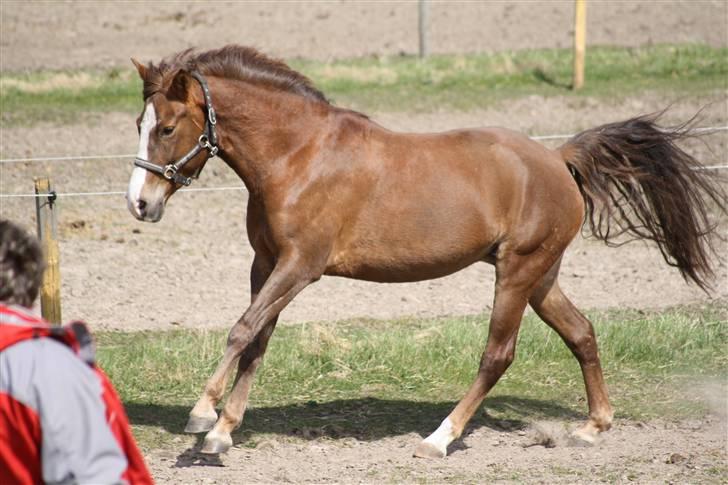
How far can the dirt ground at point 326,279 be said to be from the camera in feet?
19.0

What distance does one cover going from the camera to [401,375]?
23.8ft

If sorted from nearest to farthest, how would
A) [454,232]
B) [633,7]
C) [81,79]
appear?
[454,232], [81,79], [633,7]

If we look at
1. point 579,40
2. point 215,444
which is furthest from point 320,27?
point 215,444

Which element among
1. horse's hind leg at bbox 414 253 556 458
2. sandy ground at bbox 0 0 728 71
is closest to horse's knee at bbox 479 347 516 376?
horse's hind leg at bbox 414 253 556 458

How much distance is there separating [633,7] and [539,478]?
49.5 ft

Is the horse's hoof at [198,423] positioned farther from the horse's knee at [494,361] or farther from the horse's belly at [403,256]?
the horse's knee at [494,361]

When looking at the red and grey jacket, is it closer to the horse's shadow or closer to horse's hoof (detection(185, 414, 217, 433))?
horse's hoof (detection(185, 414, 217, 433))

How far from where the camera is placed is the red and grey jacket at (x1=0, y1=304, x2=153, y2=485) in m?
2.50

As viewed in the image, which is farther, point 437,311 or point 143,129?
point 437,311

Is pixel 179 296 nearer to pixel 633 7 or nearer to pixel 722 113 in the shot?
pixel 722 113

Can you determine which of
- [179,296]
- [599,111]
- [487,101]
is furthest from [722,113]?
[179,296]

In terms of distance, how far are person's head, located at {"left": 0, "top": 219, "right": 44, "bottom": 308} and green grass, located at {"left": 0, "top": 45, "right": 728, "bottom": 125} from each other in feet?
35.5

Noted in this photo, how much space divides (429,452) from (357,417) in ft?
2.63

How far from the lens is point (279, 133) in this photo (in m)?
5.84
